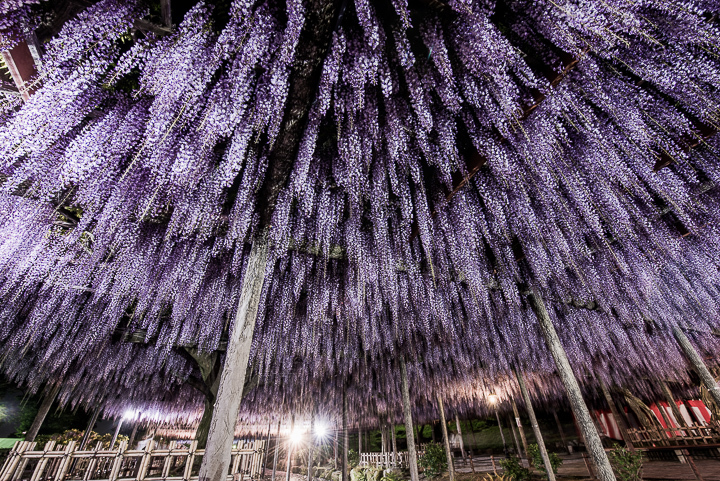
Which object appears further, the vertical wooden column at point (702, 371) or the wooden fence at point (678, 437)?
the wooden fence at point (678, 437)

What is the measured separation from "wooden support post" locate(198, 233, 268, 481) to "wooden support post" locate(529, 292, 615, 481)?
15.3 ft

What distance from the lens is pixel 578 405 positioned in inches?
164

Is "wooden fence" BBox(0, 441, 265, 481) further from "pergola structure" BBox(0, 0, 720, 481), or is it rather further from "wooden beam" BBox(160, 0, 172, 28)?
"wooden beam" BBox(160, 0, 172, 28)

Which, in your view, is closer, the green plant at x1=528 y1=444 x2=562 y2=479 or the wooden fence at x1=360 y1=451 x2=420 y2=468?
the green plant at x1=528 y1=444 x2=562 y2=479

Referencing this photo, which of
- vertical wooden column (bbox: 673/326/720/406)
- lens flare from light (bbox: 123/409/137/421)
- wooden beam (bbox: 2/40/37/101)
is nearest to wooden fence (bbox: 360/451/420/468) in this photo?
vertical wooden column (bbox: 673/326/720/406)

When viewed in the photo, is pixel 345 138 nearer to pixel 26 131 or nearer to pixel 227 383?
pixel 227 383

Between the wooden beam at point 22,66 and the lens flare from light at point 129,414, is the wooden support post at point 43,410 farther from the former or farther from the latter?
the wooden beam at point 22,66

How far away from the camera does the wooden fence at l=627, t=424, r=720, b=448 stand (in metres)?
8.21

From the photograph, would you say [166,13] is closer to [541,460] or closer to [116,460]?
[116,460]

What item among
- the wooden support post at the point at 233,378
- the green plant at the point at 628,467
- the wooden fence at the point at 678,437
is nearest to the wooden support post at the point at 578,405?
the green plant at the point at 628,467

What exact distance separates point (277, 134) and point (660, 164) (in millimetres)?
5050

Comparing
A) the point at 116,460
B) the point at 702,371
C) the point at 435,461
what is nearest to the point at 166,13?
the point at 116,460

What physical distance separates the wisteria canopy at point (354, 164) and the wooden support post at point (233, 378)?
56 cm

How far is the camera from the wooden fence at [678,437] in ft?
26.9
